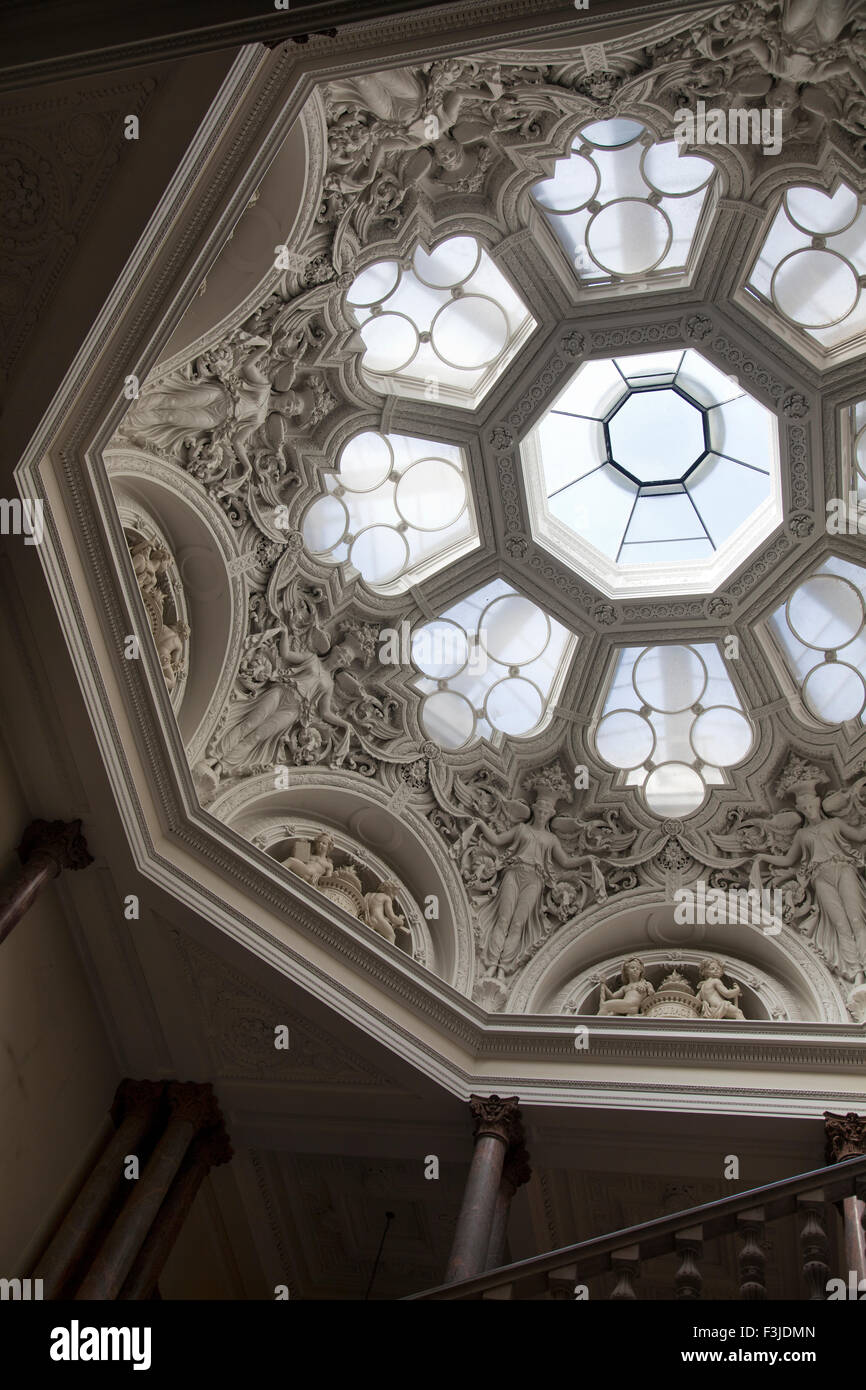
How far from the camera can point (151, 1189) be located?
391 inches

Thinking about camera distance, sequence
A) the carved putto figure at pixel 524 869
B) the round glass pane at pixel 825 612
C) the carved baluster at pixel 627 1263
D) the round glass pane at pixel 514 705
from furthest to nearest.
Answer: the round glass pane at pixel 514 705, the round glass pane at pixel 825 612, the carved putto figure at pixel 524 869, the carved baluster at pixel 627 1263

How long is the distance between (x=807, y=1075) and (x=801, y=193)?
909 cm

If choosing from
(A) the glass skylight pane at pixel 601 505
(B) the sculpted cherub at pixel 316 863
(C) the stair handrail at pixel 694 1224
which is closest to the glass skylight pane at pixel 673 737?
(A) the glass skylight pane at pixel 601 505

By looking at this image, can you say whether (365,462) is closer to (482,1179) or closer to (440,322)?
(440,322)

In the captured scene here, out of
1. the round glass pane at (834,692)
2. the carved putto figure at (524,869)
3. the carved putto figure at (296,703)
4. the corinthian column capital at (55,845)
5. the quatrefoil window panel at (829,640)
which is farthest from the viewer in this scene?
the quatrefoil window panel at (829,640)

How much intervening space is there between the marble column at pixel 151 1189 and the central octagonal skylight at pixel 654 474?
27.2 ft

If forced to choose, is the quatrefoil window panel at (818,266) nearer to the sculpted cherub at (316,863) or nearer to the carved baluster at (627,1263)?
the sculpted cherub at (316,863)

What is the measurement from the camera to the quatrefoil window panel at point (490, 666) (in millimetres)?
15164

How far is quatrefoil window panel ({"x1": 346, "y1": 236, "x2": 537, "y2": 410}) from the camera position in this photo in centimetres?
1345

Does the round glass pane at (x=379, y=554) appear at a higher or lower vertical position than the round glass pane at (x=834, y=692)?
higher

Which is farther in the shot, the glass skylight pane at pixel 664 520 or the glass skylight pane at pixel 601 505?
the glass skylight pane at pixel 601 505

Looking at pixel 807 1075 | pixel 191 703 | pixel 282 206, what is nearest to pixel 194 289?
pixel 282 206

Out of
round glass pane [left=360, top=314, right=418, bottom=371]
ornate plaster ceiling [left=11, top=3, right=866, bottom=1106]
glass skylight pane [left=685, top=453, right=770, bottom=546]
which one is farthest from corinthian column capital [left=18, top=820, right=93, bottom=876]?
glass skylight pane [left=685, top=453, right=770, bottom=546]
